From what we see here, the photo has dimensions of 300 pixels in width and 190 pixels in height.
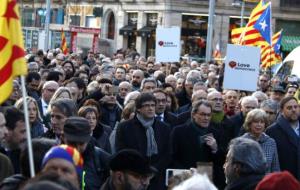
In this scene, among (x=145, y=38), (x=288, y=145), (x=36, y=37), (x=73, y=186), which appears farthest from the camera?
(x=145, y=38)

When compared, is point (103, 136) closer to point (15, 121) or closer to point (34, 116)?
point (34, 116)

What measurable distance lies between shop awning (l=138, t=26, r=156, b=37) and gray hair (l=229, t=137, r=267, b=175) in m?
51.5

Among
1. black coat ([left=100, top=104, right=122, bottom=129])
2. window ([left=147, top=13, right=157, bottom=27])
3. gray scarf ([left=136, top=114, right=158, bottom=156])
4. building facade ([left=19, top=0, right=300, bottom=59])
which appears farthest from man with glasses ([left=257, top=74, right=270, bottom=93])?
window ([left=147, top=13, right=157, bottom=27])

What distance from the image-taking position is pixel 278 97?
15.6 metres

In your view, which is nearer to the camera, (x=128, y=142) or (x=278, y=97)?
(x=128, y=142)

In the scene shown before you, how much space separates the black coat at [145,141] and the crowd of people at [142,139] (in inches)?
0.4

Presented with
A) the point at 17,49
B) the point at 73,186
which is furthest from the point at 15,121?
the point at 73,186

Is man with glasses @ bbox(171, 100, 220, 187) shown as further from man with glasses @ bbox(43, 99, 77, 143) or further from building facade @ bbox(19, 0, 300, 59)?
building facade @ bbox(19, 0, 300, 59)

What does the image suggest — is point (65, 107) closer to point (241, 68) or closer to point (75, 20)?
point (241, 68)

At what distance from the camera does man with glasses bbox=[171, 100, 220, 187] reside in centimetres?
1082

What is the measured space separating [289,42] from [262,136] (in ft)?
167

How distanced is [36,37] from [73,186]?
4570 centimetres

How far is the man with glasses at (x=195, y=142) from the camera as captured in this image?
35.5 feet

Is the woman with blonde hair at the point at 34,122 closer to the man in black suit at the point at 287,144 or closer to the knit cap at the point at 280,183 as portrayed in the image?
the man in black suit at the point at 287,144
